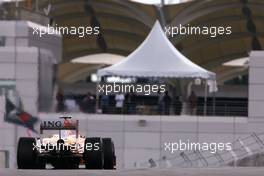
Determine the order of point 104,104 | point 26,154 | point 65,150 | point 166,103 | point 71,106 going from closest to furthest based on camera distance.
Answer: point 65,150 < point 26,154 < point 166,103 < point 104,104 < point 71,106

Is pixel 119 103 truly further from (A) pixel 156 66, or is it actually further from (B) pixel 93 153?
(B) pixel 93 153

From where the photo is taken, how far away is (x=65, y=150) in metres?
24.4

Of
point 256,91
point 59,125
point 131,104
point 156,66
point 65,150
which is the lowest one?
point 65,150

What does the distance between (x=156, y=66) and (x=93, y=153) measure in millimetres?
16860

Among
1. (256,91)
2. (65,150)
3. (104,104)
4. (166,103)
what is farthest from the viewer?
(104,104)

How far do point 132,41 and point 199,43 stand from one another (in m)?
4.79

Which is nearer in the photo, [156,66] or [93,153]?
[93,153]

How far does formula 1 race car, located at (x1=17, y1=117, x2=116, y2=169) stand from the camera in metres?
24.3

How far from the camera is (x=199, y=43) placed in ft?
221

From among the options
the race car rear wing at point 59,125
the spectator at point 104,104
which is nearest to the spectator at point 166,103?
the spectator at point 104,104

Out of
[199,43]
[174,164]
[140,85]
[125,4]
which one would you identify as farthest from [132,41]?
[174,164]

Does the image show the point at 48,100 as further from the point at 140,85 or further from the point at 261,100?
the point at 261,100

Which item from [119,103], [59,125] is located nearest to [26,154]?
[59,125]

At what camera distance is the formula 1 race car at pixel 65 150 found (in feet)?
79.8
